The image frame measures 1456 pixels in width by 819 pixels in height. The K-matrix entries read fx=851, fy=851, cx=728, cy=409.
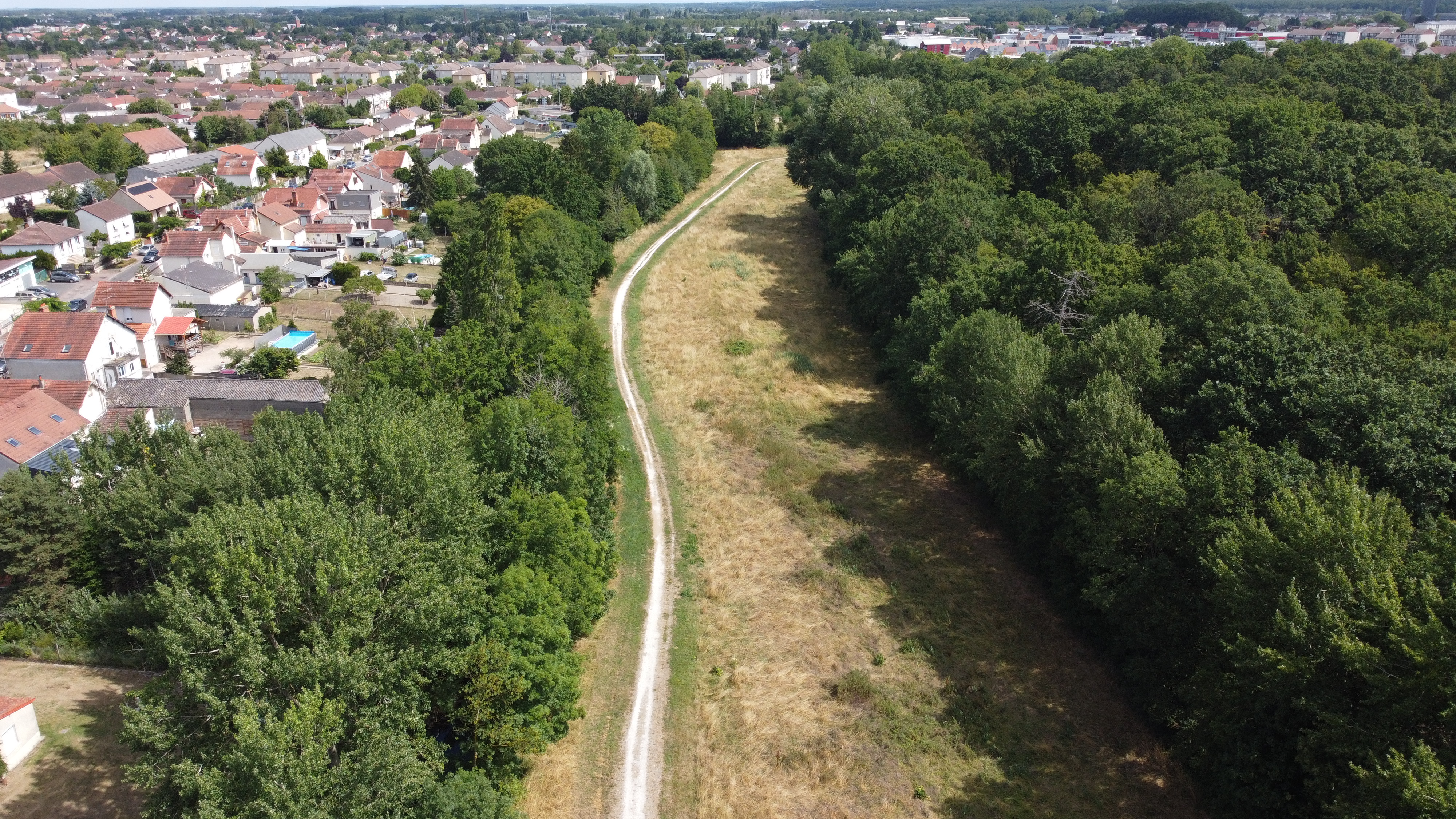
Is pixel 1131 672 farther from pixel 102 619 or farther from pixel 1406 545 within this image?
pixel 102 619

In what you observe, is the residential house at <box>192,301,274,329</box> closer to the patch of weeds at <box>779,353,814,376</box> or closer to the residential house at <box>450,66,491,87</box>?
the patch of weeds at <box>779,353,814,376</box>

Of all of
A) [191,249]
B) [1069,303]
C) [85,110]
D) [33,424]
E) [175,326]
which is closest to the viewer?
[1069,303]

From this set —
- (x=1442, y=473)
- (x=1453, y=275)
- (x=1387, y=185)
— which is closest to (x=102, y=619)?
(x=1442, y=473)

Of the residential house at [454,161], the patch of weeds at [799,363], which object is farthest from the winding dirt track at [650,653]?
the residential house at [454,161]

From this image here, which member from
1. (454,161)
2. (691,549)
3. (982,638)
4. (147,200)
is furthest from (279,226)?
(982,638)

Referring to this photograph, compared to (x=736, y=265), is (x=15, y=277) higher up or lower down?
lower down

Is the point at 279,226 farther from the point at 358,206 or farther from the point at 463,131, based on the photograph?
the point at 463,131

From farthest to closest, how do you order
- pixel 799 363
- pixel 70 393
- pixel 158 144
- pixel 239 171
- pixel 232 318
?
pixel 158 144, pixel 239 171, pixel 232 318, pixel 799 363, pixel 70 393
